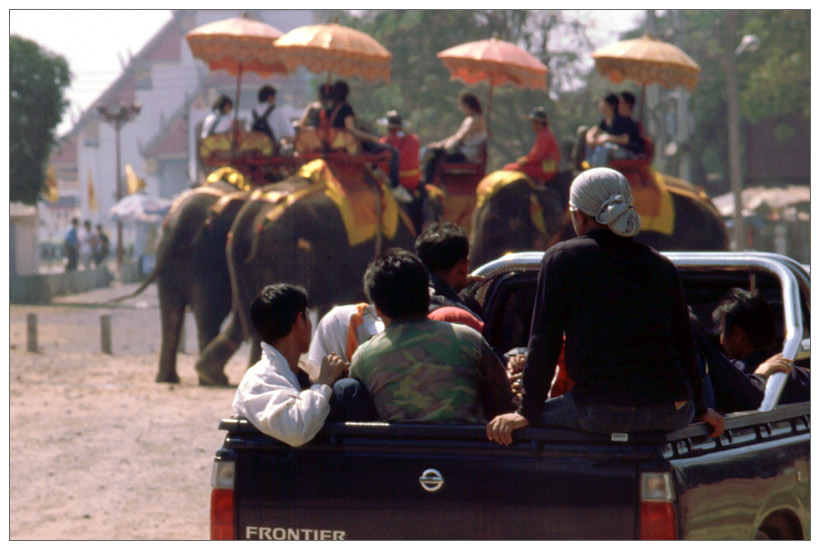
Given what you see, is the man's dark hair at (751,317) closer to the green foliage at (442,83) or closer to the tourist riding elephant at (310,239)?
the tourist riding elephant at (310,239)

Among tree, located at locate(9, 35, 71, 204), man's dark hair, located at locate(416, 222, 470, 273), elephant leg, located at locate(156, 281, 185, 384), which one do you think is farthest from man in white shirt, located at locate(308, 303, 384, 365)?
tree, located at locate(9, 35, 71, 204)

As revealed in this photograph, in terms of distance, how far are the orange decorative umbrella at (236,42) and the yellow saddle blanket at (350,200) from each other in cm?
197

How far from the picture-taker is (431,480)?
12.3ft

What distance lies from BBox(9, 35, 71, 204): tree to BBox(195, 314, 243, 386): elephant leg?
19905 millimetres

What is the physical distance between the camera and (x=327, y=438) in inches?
153

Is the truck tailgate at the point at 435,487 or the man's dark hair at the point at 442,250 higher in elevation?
the man's dark hair at the point at 442,250

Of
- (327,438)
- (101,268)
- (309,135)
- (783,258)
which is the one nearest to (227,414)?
(309,135)

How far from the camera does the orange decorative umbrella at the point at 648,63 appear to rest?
15.0 metres

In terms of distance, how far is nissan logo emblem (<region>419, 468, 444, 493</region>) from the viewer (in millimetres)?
3729

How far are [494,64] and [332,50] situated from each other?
2.70 meters

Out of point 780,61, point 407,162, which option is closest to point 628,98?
point 407,162

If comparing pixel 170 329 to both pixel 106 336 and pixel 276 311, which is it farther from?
pixel 276 311

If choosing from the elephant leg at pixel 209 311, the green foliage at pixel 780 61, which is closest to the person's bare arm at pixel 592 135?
the elephant leg at pixel 209 311

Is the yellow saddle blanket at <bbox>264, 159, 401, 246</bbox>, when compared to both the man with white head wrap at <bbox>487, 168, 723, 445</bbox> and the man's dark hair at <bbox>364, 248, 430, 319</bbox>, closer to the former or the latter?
the man's dark hair at <bbox>364, 248, 430, 319</bbox>
